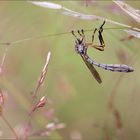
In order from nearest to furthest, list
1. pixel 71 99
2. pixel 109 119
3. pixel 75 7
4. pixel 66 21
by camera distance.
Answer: pixel 75 7 → pixel 66 21 → pixel 109 119 → pixel 71 99

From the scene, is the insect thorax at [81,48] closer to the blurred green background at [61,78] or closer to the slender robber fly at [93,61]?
the slender robber fly at [93,61]

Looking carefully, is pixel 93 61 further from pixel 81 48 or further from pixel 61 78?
pixel 61 78

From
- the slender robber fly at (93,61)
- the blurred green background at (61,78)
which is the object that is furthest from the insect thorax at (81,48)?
the blurred green background at (61,78)

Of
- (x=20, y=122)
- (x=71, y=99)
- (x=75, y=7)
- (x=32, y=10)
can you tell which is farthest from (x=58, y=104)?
(x=75, y=7)

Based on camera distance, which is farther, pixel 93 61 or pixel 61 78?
pixel 61 78

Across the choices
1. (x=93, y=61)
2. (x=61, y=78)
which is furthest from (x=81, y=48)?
(x=61, y=78)

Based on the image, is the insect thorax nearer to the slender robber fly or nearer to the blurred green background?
the slender robber fly

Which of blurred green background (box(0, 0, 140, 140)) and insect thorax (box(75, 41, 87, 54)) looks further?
blurred green background (box(0, 0, 140, 140))

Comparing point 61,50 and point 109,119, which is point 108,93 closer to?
point 109,119

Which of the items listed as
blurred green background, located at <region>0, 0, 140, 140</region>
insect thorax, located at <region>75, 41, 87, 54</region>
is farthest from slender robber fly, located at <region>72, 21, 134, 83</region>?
blurred green background, located at <region>0, 0, 140, 140</region>

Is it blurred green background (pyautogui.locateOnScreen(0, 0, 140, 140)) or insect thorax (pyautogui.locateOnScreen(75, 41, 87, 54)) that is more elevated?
insect thorax (pyautogui.locateOnScreen(75, 41, 87, 54))

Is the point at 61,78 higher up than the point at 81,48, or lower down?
lower down
